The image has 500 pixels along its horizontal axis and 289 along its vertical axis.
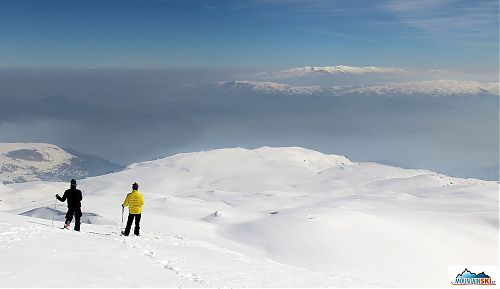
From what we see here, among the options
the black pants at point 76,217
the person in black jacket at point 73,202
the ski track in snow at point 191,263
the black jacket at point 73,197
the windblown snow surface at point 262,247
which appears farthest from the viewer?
the black jacket at point 73,197

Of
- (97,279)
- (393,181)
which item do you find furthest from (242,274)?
(393,181)

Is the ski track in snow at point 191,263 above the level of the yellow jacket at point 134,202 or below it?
below

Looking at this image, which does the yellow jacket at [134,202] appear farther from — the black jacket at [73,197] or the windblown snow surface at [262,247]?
the black jacket at [73,197]

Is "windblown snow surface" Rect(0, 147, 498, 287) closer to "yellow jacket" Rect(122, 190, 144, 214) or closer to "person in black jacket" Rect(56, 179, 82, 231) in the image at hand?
"person in black jacket" Rect(56, 179, 82, 231)

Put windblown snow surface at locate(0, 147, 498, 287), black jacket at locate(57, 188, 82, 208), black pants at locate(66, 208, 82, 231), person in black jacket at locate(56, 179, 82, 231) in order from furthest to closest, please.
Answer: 1. black jacket at locate(57, 188, 82, 208)
2. person in black jacket at locate(56, 179, 82, 231)
3. black pants at locate(66, 208, 82, 231)
4. windblown snow surface at locate(0, 147, 498, 287)

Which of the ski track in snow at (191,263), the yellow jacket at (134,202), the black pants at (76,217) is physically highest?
the yellow jacket at (134,202)

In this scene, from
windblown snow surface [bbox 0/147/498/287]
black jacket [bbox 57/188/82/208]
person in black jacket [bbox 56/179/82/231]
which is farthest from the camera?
black jacket [bbox 57/188/82/208]

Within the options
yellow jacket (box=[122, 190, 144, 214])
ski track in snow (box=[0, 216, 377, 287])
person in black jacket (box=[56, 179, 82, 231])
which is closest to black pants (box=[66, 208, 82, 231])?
person in black jacket (box=[56, 179, 82, 231])

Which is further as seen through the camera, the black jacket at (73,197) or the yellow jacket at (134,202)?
the black jacket at (73,197)

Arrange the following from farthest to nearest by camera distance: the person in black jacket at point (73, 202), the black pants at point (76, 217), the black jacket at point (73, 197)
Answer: the black jacket at point (73, 197) < the person in black jacket at point (73, 202) < the black pants at point (76, 217)

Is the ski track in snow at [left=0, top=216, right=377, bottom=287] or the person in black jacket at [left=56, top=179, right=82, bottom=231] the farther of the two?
the person in black jacket at [left=56, top=179, right=82, bottom=231]

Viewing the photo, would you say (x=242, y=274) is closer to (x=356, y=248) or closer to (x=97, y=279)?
(x=97, y=279)

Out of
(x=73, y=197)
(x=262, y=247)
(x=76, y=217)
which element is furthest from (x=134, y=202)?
(x=262, y=247)

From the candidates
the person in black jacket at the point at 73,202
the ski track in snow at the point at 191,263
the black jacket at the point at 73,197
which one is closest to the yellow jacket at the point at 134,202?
the ski track in snow at the point at 191,263
